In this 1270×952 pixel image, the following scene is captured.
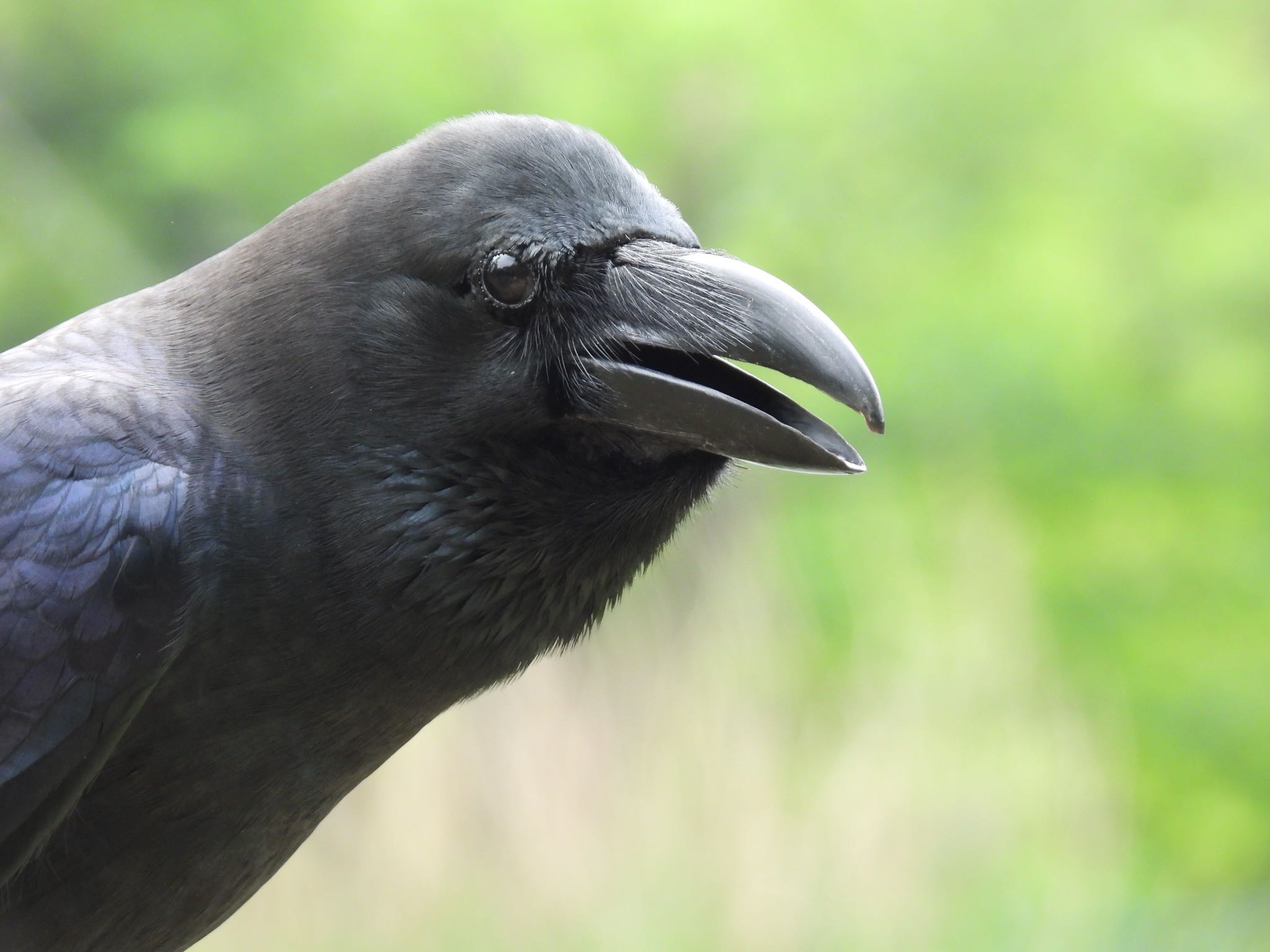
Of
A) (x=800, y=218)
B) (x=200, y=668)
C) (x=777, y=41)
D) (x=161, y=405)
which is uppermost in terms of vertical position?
(x=777, y=41)

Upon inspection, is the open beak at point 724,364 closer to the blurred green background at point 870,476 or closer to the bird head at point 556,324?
the bird head at point 556,324

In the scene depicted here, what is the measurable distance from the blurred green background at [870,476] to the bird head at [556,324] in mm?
4587

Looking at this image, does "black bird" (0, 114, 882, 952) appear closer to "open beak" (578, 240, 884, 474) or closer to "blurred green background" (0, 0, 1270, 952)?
"open beak" (578, 240, 884, 474)

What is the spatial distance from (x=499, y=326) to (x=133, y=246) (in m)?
5.08

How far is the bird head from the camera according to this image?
2.21 m

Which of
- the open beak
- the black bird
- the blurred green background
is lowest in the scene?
the black bird

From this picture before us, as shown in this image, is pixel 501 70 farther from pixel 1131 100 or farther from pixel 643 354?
Answer: pixel 643 354

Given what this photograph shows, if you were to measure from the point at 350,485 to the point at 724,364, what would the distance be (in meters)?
0.64

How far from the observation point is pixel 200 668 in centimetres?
224

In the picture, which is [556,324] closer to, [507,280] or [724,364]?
[507,280]

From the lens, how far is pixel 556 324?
7.43 ft

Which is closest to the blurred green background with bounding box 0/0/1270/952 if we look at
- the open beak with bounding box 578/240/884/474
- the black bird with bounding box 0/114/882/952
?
the black bird with bounding box 0/114/882/952

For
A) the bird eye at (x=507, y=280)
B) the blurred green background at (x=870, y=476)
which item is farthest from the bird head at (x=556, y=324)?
the blurred green background at (x=870, y=476)

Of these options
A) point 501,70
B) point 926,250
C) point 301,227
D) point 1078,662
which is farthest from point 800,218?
point 301,227
